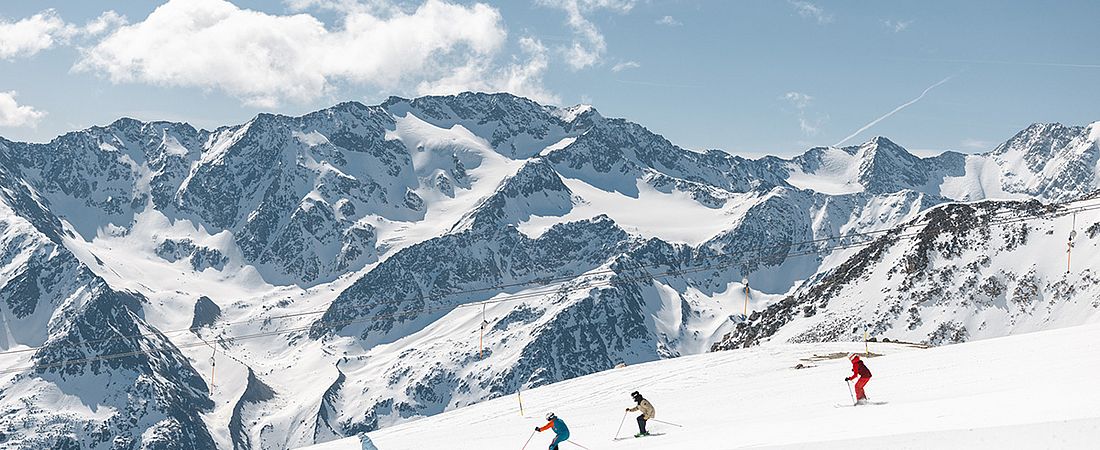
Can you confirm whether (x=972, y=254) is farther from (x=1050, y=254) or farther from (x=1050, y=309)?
(x=1050, y=309)

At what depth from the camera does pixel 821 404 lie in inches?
1172

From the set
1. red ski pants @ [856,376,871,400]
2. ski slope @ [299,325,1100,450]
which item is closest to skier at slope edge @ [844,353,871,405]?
red ski pants @ [856,376,871,400]

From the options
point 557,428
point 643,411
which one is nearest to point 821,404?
point 643,411

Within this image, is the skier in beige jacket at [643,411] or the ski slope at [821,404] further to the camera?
the skier in beige jacket at [643,411]

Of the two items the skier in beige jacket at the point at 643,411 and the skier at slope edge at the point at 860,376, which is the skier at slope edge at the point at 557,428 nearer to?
the skier in beige jacket at the point at 643,411

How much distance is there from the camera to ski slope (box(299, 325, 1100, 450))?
729 inches

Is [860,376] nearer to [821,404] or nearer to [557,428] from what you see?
[821,404]

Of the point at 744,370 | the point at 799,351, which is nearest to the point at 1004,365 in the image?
the point at 744,370

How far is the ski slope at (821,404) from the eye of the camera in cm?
1852

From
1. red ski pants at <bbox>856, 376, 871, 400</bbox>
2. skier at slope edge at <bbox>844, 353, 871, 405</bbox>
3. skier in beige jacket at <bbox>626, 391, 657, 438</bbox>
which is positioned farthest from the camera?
skier in beige jacket at <bbox>626, 391, 657, 438</bbox>

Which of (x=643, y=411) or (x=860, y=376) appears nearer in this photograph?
(x=860, y=376)

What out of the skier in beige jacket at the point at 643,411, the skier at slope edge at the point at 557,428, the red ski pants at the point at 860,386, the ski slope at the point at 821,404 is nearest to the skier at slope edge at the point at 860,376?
the red ski pants at the point at 860,386

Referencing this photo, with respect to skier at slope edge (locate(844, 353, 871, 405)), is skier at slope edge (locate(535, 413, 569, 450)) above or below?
below

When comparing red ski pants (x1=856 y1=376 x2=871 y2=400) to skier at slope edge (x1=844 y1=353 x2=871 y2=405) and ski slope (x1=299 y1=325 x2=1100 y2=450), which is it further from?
ski slope (x1=299 y1=325 x2=1100 y2=450)
